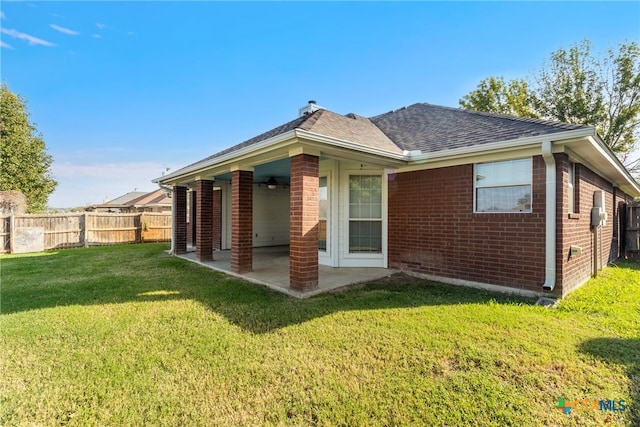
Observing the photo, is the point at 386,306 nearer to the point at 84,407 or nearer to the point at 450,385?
the point at 450,385

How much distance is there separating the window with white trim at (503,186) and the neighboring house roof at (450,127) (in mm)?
544

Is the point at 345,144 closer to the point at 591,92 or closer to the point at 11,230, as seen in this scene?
the point at 11,230

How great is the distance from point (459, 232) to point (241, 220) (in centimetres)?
496

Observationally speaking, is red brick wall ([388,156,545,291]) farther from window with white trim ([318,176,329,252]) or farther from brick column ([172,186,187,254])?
brick column ([172,186,187,254])

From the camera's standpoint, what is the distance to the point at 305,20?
833cm

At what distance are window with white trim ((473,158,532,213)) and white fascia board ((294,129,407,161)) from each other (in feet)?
5.44

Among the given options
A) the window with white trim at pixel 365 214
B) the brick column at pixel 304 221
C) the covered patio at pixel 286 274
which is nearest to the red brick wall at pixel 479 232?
the window with white trim at pixel 365 214

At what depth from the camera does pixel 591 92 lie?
19.6 m

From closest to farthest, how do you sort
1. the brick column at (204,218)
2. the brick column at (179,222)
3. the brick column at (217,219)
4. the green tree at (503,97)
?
the brick column at (204,218), the brick column at (179,222), the brick column at (217,219), the green tree at (503,97)

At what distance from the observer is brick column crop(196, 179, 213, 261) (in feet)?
30.2

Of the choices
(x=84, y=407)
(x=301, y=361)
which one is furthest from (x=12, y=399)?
(x=301, y=361)

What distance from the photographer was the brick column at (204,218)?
9.20m

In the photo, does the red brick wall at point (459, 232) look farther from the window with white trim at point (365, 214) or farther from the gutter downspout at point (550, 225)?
the window with white trim at point (365, 214)

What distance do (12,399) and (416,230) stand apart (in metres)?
6.85
